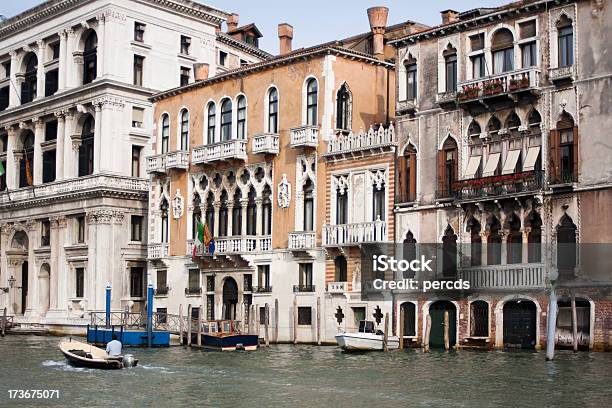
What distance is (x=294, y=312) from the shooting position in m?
37.7

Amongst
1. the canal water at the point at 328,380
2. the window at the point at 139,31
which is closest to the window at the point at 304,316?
the canal water at the point at 328,380

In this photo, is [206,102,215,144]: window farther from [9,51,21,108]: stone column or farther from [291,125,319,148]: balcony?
[9,51,21,108]: stone column

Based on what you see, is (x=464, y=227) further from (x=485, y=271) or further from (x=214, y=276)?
(x=214, y=276)

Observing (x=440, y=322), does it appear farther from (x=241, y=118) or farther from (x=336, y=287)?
(x=241, y=118)

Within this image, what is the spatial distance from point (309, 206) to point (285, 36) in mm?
10800

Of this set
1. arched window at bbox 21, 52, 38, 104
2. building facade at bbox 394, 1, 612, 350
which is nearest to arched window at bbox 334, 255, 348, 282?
building facade at bbox 394, 1, 612, 350

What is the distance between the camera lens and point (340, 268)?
37000mm

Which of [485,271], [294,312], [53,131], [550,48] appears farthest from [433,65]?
[53,131]

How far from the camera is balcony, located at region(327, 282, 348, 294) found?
36.5m

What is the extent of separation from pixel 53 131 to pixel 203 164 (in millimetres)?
13800

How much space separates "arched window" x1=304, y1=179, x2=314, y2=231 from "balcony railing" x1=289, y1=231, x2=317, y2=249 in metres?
0.43

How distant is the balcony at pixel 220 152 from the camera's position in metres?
40.5

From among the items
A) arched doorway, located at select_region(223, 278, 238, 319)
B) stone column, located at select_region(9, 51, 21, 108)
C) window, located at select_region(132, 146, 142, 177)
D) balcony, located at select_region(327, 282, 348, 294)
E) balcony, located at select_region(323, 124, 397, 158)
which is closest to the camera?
balcony, located at select_region(323, 124, 397, 158)

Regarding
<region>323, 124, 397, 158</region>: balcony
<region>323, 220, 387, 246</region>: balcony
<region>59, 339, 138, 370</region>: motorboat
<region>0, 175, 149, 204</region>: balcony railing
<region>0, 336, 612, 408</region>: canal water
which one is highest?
<region>323, 124, 397, 158</region>: balcony
